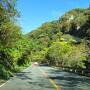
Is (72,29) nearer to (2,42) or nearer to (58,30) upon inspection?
(58,30)

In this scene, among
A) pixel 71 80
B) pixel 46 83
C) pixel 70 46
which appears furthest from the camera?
pixel 70 46

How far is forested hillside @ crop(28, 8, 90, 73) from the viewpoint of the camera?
61.5 m

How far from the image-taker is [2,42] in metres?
32.8

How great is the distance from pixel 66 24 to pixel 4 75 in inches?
5893

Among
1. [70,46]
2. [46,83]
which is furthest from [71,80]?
[70,46]

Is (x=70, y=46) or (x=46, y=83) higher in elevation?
(x=70, y=46)

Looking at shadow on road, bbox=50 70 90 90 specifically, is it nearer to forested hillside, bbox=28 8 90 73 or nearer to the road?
the road

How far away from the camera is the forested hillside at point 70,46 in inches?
2420

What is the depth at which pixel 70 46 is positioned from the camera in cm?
11281

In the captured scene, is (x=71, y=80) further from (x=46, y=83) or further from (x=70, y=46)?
(x=70, y=46)

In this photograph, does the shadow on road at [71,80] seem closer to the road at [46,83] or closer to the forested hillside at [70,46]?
the road at [46,83]

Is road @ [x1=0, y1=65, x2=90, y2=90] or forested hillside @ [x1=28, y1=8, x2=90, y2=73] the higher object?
forested hillside @ [x1=28, y1=8, x2=90, y2=73]

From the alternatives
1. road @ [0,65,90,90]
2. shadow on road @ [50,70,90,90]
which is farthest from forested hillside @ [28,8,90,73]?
road @ [0,65,90,90]

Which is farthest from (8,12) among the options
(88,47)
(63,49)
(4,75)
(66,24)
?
(66,24)
